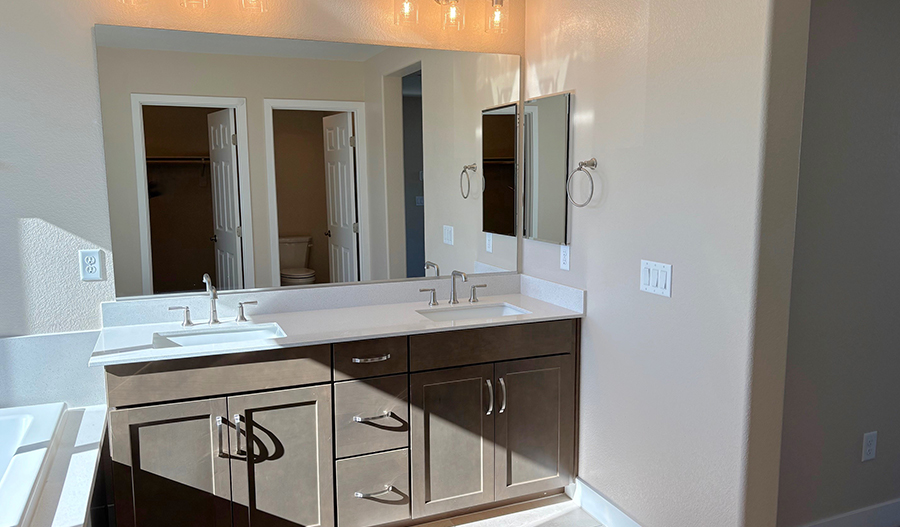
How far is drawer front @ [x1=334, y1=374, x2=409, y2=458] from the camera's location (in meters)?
2.43

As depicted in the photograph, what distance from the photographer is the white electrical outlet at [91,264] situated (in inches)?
97.7

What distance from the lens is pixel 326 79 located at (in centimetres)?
282

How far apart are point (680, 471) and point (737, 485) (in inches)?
9.8

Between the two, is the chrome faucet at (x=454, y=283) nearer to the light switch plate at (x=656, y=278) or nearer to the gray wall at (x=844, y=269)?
the light switch plate at (x=656, y=278)

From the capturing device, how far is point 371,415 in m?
2.48

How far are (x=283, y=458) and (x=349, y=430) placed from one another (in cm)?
26

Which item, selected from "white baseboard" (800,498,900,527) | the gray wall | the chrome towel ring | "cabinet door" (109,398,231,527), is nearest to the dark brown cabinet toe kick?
"cabinet door" (109,398,231,527)

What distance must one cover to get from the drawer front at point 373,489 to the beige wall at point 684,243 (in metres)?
0.82

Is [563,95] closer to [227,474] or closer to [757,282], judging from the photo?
[757,282]

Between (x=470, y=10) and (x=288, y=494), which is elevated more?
(x=470, y=10)

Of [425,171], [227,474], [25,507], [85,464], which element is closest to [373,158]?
[425,171]

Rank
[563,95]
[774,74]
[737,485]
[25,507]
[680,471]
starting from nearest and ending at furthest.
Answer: [25,507] → [774,74] → [737,485] → [680,471] → [563,95]

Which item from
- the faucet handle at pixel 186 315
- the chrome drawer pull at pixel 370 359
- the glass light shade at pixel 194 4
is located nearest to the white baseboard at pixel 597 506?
the chrome drawer pull at pixel 370 359

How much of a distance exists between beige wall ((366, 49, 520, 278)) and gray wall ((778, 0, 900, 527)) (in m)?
1.35
